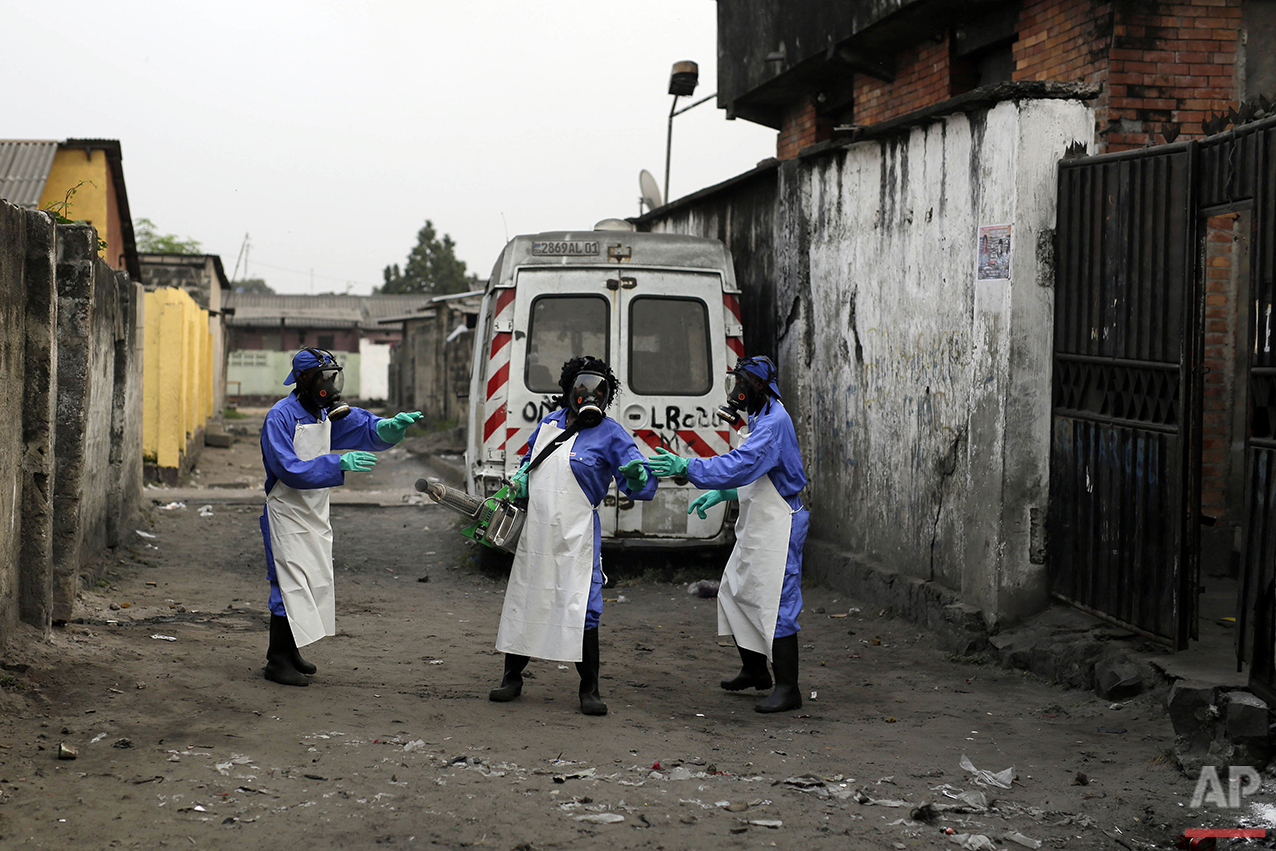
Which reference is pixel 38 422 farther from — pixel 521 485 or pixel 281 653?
pixel 521 485

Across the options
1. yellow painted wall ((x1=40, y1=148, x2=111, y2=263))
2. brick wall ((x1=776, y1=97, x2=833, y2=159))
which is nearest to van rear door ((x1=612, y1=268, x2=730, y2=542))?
brick wall ((x1=776, y1=97, x2=833, y2=159))

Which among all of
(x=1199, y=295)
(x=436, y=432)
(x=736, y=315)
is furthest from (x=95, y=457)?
(x=436, y=432)

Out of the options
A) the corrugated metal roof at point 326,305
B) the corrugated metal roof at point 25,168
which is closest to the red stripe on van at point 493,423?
the corrugated metal roof at point 25,168

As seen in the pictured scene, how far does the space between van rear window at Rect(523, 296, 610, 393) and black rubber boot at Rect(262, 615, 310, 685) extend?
3414 mm

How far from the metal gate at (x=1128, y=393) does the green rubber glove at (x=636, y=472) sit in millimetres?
2320

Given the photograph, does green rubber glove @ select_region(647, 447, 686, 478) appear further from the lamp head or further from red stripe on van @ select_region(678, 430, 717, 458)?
the lamp head

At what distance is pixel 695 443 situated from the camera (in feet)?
29.8

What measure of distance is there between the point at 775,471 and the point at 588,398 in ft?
3.29

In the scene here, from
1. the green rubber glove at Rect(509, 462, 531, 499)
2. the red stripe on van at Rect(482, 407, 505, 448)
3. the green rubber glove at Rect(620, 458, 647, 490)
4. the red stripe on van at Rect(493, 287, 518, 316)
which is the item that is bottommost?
the green rubber glove at Rect(509, 462, 531, 499)

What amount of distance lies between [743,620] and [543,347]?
3.69m

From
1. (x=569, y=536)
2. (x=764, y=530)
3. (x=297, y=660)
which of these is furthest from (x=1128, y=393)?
(x=297, y=660)

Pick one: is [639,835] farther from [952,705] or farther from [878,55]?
[878,55]

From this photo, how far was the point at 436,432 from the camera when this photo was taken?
2564 cm

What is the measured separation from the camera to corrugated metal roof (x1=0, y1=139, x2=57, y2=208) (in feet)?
52.3
